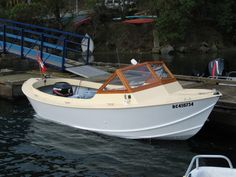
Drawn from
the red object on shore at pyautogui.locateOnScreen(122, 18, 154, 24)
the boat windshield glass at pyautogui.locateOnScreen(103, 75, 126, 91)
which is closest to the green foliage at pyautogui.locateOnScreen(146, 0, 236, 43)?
the red object on shore at pyautogui.locateOnScreen(122, 18, 154, 24)

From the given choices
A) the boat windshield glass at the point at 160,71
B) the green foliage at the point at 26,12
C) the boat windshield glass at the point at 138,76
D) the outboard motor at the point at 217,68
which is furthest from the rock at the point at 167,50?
the boat windshield glass at the point at 138,76

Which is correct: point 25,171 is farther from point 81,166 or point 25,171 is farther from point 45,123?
point 45,123

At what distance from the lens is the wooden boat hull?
12453 mm

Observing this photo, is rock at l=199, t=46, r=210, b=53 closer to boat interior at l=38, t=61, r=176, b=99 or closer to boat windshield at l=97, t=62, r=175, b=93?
boat interior at l=38, t=61, r=176, b=99

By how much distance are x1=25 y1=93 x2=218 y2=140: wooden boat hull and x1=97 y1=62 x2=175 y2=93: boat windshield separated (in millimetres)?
799

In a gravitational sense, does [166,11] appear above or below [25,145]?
above

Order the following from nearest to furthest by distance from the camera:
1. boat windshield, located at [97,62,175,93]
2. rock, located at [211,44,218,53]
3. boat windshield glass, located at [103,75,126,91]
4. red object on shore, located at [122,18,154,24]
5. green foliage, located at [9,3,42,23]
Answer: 1. boat windshield, located at [97,62,175,93]
2. boat windshield glass, located at [103,75,126,91]
3. rock, located at [211,44,218,53]
4. green foliage, located at [9,3,42,23]
5. red object on shore, located at [122,18,154,24]

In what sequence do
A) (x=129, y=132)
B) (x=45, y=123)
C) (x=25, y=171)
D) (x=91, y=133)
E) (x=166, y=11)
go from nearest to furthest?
(x=25, y=171)
(x=129, y=132)
(x=91, y=133)
(x=45, y=123)
(x=166, y=11)

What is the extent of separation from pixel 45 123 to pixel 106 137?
3.16m

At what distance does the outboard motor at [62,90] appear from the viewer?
52.1ft

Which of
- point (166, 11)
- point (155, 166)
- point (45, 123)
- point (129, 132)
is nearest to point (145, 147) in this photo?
point (129, 132)

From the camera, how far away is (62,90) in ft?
52.1

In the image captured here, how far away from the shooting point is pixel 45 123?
15742 millimetres

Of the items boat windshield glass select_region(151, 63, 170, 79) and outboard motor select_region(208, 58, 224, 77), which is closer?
boat windshield glass select_region(151, 63, 170, 79)
